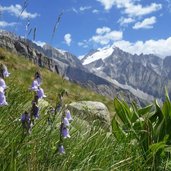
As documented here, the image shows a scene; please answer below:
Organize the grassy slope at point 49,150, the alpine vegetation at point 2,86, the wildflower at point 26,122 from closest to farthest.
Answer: the alpine vegetation at point 2,86, the wildflower at point 26,122, the grassy slope at point 49,150

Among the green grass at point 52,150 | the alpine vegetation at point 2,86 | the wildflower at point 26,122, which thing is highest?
the alpine vegetation at point 2,86

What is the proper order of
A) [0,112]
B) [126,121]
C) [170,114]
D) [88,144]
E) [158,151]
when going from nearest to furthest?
[0,112]
[88,144]
[158,151]
[170,114]
[126,121]

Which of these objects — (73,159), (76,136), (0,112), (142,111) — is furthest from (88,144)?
(142,111)

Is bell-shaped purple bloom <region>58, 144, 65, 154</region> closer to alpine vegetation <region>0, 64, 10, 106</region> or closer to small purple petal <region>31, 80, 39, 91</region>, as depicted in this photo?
small purple petal <region>31, 80, 39, 91</region>

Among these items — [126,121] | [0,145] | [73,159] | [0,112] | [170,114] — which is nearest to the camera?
[0,145]

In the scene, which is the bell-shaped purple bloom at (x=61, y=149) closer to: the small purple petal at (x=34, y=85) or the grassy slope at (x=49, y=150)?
the grassy slope at (x=49, y=150)

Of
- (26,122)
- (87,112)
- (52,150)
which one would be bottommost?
(52,150)

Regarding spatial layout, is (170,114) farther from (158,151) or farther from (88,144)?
(88,144)

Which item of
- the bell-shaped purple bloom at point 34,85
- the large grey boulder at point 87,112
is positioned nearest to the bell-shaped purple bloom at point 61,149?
the bell-shaped purple bloom at point 34,85

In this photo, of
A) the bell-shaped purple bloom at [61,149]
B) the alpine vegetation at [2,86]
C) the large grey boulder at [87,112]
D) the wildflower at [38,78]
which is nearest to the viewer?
the alpine vegetation at [2,86]

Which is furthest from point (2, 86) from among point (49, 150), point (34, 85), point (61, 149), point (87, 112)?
point (87, 112)

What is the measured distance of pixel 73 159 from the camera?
4.39 meters

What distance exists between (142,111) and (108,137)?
110cm

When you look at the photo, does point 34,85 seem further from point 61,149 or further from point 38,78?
point 61,149
